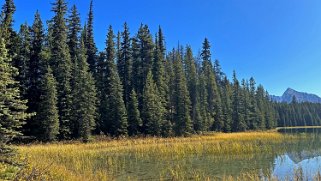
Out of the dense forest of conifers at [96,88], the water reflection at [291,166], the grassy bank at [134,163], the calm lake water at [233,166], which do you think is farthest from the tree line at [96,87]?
the water reflection at [291,166]

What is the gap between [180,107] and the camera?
5522cm

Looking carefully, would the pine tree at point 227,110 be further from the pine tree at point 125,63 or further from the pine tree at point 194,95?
the pine tree at point 125,63

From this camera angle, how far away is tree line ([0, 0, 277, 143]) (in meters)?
40.3

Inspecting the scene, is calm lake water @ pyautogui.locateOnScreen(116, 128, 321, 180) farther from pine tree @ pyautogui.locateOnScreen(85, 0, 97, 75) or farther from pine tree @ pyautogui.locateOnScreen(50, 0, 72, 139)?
pine tree @ pyautogui.locateOnScreen(85, 0, 97, 75)

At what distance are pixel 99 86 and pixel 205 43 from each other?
117 ft

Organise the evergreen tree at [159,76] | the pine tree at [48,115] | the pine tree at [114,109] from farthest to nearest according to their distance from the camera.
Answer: the evergreen tree at [159,76], the pine tree at [114,109], the pine tree at [48,115]

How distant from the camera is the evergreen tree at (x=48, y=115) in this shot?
122ft

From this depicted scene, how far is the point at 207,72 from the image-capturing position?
74438 millimetres

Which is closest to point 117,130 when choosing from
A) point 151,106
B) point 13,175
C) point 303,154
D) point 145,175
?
point 151,106

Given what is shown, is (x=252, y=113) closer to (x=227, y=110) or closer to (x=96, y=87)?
(x=227, y=110)

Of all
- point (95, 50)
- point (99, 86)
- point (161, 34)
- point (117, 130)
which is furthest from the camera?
point (161, 34)

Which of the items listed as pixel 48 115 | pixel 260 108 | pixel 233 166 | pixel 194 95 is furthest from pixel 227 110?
pixel 233 166

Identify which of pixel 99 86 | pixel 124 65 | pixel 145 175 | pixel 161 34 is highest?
pixel 161 34

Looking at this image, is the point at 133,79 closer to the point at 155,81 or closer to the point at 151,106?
the point at 155,81
